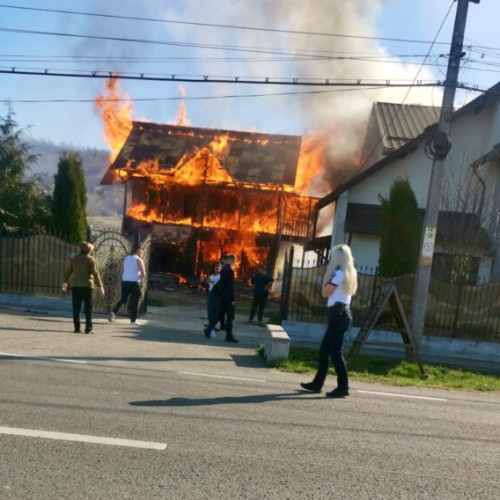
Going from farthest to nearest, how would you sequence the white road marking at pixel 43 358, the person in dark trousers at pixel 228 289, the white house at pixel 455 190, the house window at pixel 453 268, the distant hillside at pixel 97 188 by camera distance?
1. the distant hillside at pixel 97 188
2. the white house at pixel 455 190
3. the house window at pixel 453 268
4. the person in dark trousers at pixel 228 289
5. the white road marking at pixel 43 358

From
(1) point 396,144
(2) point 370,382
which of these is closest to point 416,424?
(2) point 370,382

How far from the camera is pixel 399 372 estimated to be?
29.5 ft

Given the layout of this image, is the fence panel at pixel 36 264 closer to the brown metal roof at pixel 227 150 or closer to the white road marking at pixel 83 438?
the white road marking at pixel 83 438

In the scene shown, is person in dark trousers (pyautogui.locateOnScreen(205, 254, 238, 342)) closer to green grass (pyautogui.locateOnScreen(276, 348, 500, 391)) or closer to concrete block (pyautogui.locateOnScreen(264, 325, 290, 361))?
green grass (pyautogui.locateOnScreen(276, 348, 500, 391))

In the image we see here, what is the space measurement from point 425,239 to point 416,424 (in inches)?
187

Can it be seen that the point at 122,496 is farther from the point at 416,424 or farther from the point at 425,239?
the point at 425,239

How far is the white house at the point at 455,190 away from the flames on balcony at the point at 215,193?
7.58m

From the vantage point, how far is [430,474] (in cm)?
410

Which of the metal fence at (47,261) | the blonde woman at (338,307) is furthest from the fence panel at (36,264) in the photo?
the blonde woman at (338,307)

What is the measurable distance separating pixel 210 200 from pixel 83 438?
2394 cm

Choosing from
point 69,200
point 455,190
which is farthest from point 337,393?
point 69,200

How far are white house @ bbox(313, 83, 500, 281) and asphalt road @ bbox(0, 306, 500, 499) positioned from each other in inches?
327

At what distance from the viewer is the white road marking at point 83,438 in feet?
13.9

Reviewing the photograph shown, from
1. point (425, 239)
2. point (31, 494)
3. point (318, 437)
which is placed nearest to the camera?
point (31, 494)
